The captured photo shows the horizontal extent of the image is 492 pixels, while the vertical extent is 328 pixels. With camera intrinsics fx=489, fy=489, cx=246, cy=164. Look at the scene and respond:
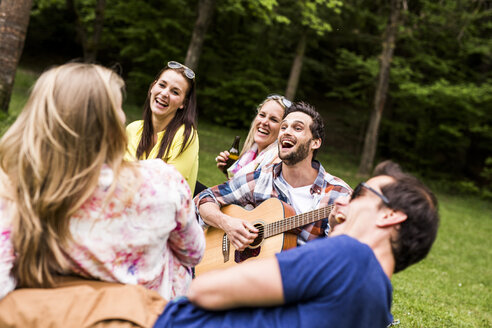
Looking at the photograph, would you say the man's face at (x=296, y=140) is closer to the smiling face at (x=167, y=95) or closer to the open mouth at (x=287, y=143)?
the open mouth at (x=287, y=143)

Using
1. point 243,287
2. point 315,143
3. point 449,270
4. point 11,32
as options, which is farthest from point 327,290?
point 11,32

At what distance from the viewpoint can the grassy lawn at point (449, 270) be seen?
5.25 metres

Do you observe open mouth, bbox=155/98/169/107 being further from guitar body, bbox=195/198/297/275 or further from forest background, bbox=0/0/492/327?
forest background, bbox=0/0/492/327

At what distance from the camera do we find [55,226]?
170 centimetres

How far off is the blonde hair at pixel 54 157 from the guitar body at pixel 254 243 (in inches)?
79.3

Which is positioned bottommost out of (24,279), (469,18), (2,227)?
(24,279)

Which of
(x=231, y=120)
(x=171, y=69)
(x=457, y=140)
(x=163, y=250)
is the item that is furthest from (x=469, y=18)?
(x=163, y=250)

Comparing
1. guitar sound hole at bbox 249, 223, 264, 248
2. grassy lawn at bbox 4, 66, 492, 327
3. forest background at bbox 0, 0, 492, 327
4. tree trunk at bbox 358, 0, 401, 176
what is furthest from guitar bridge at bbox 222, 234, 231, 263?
tree trunk at bbox 358, 0, 401, 176

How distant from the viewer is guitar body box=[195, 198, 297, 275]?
3539 mm

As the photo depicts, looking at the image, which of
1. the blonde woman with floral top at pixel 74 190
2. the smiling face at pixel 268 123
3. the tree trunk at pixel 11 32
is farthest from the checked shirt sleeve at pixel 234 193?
the tree trunk at pixel 11 32

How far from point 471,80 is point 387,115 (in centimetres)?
433

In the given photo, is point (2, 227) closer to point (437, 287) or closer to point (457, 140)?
point (437, 287)

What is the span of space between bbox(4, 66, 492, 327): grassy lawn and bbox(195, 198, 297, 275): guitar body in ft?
5.45

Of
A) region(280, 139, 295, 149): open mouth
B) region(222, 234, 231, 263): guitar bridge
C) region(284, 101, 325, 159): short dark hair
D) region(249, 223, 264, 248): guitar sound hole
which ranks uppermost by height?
region(284, 101, 325, 159): short dark hair
